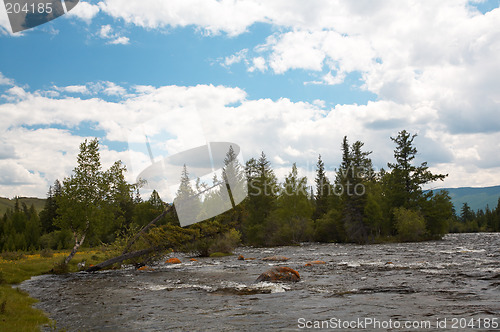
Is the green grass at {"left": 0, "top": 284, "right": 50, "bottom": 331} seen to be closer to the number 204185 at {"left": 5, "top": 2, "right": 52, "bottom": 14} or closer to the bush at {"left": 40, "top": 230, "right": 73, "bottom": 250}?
the number 204185 at {"left": 5, "top": 2, "right": 52, "bottom": 14}

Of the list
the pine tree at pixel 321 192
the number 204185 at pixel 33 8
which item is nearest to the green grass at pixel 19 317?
the number 204185 at pixel 33 8

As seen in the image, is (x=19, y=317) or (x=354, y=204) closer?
(x=19, y=317)

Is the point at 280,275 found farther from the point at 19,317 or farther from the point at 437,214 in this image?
the point at 437,214

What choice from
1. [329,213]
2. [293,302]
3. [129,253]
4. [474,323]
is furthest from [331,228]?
[474,323]

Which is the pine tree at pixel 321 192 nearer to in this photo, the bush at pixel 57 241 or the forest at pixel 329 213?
the forest at pixel 329 213

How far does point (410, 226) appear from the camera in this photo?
54562mm

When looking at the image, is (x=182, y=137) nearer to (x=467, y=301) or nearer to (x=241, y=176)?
(x=467, y=301)

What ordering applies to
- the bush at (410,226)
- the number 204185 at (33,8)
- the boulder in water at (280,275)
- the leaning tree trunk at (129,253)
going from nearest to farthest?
the number 204185 at (33,8)
the boulder in water at (280,275)
the leaning tree trunk at (129,253)
the bush at (410,226)

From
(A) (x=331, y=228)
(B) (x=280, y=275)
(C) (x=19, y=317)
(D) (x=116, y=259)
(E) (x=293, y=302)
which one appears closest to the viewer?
(C) (x=19, y=317)

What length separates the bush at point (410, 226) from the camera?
5447 centimetres

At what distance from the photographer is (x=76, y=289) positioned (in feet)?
59.1

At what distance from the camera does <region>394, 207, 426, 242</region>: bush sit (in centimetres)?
5447

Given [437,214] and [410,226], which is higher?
[437,214]

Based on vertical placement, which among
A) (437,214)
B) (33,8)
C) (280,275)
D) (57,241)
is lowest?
(57,241)
